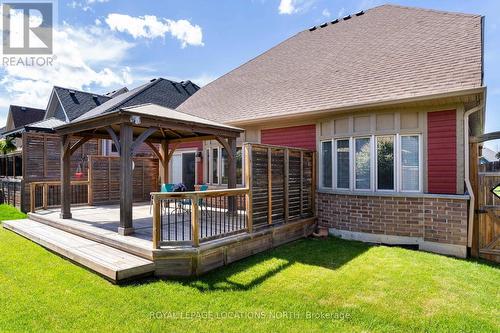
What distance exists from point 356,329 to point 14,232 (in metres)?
8.64

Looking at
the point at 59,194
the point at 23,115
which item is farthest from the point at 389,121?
the point at 23,115

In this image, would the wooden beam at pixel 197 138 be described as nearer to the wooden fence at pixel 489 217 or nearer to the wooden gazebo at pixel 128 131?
the wooden gazebo at pixel 128 131

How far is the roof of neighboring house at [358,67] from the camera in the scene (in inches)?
265

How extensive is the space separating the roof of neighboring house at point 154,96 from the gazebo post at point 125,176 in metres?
10.6

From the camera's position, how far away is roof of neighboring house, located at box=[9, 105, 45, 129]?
74.6 ft

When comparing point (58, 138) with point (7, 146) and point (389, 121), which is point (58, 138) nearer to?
point (7, 146)

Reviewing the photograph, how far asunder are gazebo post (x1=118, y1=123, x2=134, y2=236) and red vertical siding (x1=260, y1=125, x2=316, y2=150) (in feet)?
14.7

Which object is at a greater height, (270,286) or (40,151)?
(40,151)

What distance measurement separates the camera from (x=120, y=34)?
14.1 metres

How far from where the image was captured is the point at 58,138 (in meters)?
11.9

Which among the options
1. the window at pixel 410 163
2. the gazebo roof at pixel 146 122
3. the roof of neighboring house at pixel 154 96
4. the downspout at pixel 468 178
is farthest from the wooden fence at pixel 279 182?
the roof of neighboring house at pixel 154 96

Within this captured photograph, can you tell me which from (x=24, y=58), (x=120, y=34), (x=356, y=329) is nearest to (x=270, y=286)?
(x=356, y=329)

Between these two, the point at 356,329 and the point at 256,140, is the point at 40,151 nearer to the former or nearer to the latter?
the point at 256,140

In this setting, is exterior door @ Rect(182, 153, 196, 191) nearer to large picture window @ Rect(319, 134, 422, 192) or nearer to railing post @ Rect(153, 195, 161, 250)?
large picture window @ Rect(319, 134, 422, 192)
